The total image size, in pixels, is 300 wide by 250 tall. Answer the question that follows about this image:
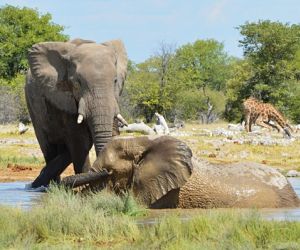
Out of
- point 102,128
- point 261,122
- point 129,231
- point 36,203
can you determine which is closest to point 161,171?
point 36,203

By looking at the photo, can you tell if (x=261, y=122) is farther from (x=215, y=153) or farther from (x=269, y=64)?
(x=269, y=64)

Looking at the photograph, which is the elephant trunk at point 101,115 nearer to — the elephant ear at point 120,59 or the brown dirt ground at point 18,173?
the elephant ear at point 120,59

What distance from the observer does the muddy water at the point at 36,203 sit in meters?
11.2

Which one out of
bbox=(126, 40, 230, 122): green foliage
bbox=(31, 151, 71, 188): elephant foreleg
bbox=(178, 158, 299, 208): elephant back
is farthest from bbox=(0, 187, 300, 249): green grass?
bbox=(126, 40, 230, 122): green foliage

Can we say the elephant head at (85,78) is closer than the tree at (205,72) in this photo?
Yes

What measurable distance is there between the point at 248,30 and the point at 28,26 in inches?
1154

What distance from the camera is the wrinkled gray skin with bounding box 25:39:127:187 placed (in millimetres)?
14781

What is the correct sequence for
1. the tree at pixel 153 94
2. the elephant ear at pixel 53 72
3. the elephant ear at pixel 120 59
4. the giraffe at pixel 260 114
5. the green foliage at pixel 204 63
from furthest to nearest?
the green foliage at pixel 204 63
the tree at pixel 153 94
the giraffe at pixel 260 114
the elephant ear at pixel 120 59
the elephant ear at pixel 53 72

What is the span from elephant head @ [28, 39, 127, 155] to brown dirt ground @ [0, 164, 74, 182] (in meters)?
4.86

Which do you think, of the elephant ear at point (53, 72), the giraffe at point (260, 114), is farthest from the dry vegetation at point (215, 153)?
the giraffe at point (260, 114)

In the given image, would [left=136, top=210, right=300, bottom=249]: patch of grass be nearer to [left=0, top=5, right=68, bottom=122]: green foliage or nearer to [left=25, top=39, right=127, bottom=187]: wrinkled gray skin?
[left=25, top=39, right=127, bottom=187]: wrinkled gray skin

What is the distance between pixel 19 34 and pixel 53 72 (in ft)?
221

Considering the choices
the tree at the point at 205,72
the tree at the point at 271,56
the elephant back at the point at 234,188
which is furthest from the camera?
the tree at the point at 205,72

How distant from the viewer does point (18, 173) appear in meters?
22.1
